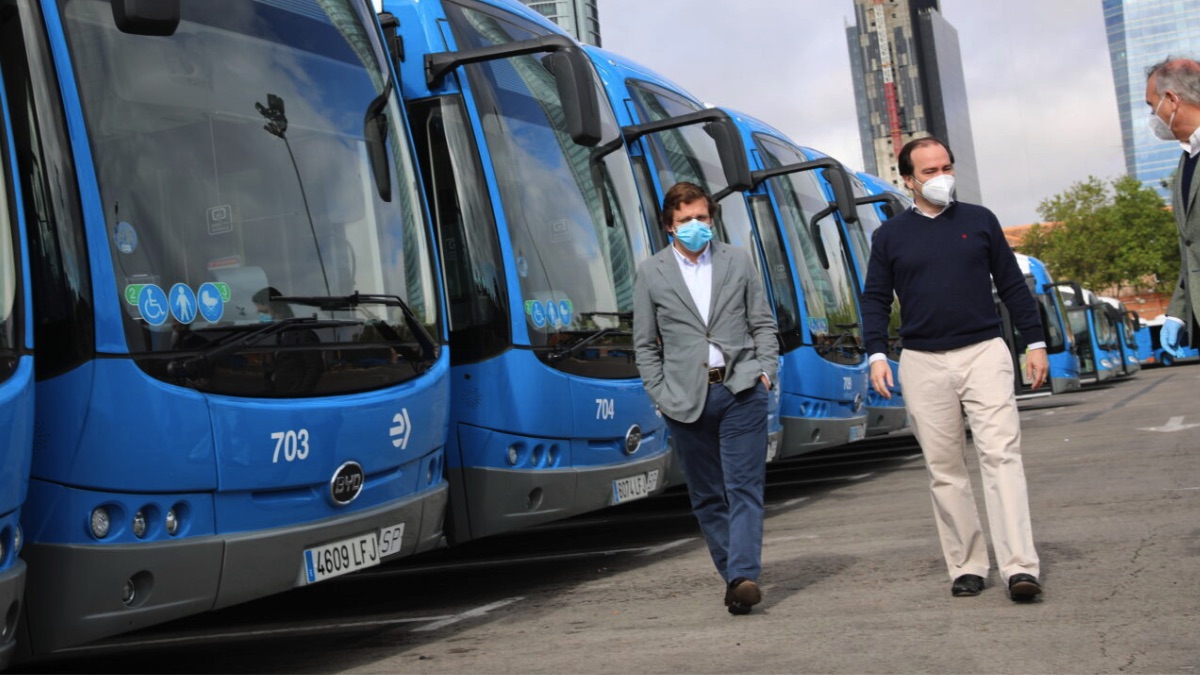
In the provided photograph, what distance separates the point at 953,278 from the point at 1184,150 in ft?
3.76

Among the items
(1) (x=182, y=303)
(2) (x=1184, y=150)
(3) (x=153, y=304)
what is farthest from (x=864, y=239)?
(3) (x=153, y=304)

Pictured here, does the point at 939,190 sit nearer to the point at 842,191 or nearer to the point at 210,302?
the point at 210,302

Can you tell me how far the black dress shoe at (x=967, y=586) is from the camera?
21.2ft

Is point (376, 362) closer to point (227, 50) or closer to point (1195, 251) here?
point (227, 50)

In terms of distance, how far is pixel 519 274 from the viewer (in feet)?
26.5

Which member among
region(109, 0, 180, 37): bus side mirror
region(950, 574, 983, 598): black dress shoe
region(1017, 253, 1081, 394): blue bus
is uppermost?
region(109, 0, 180, 37): bus side mirror

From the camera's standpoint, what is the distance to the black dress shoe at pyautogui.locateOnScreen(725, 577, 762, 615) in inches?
252

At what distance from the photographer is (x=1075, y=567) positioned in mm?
6984

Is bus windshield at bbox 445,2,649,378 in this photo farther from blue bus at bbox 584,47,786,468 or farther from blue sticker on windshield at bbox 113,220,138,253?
blue sticker on windshield at bbox 113,220,138,253

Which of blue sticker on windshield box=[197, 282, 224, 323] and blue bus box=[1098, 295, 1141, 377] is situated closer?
blue sticker on windshield box=[197, 282, 224, 323]

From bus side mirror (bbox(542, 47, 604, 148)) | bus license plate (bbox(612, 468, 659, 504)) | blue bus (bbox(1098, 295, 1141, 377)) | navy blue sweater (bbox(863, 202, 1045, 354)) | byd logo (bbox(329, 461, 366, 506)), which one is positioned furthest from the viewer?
blue bus (bbox(1098, 295, 1141, 377))

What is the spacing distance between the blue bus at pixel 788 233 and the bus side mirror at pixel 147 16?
5361 millimetres

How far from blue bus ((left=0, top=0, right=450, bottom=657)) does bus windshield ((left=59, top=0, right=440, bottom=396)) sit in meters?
0.01

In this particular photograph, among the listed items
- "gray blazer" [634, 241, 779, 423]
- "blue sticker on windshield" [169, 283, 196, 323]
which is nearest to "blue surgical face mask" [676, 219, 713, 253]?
"gray blazer" [634, 241, 779, 423]
